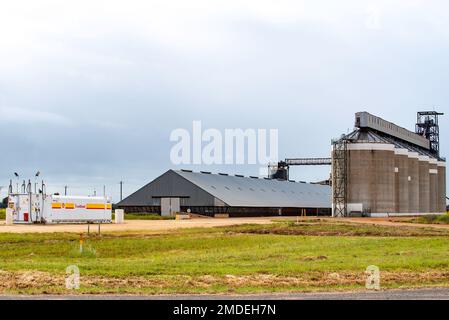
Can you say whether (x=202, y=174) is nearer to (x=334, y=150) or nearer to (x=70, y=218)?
(x=334, y=150)

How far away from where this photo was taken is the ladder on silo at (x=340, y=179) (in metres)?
103

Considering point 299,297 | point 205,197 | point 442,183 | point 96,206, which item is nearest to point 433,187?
point 442,183

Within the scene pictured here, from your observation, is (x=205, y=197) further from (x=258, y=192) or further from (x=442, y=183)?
(x=442, y=183)

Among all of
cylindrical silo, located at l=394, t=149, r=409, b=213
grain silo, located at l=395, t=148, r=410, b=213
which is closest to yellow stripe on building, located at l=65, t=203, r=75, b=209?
grain silo, located at l=395, t=148, r=410, b=213

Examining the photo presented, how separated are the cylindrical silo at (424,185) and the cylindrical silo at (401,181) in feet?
45.5

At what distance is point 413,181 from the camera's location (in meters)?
120

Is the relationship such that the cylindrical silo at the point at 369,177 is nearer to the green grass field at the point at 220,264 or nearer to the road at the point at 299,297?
the green grass field at the point at 220,264

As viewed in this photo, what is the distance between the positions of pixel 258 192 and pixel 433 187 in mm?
41280

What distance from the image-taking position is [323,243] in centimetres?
3938

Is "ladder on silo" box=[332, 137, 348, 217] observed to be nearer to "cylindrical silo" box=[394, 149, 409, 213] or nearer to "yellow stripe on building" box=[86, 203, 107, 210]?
"cylindrical silo" box=[394, 149, 409, 213]

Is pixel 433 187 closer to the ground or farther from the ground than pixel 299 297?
farther from the ground

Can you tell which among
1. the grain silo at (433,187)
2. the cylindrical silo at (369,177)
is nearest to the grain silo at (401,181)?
the cylindrical silo at (369,177)

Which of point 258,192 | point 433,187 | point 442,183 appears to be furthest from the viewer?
point 442,183
